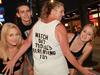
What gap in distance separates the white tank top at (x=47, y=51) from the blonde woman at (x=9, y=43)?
28 centimetres

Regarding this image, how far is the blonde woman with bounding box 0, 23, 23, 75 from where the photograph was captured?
4145 mm

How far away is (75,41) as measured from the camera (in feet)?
16.5

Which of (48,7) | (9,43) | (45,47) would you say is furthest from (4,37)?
(48,7)

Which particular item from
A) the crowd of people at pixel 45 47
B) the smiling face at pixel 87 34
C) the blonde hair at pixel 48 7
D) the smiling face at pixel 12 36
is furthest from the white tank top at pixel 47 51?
the smiling face at pixel 87 34

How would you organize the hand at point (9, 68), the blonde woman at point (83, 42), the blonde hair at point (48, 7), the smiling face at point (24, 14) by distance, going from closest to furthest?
1. the blonde hair at point (48, 7)
2. the hand at point (9, 68)
3. the blonde woman at point (83, 42)
4. the smiling face at point (24, 14)

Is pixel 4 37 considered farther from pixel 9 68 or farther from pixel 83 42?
pixel 83 42

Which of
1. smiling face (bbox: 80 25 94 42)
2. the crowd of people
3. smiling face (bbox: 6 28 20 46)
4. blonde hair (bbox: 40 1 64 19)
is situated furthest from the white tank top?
smiling face (bbox: 80 25 94 42)

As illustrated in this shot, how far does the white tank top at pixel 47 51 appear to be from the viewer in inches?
151

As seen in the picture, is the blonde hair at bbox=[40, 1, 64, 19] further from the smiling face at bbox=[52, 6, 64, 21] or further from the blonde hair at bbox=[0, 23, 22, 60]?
the blonde hair at bbox=[0, 23, 22, 60]

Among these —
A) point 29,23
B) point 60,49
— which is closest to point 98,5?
point 29,23

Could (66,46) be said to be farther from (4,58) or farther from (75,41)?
(75,41)

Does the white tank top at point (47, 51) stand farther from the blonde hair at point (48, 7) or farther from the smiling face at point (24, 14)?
the smiling face at point (24, 14)

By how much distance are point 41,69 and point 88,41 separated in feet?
3.83

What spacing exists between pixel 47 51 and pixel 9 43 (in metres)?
0.61
